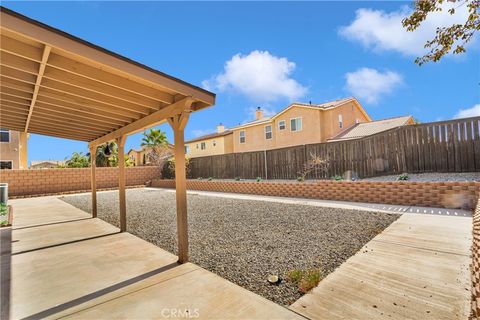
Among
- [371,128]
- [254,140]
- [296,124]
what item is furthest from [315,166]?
[254,140]

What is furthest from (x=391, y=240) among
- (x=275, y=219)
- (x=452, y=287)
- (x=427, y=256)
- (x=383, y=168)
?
(x=383, y=168)

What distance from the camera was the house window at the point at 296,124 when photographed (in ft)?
57.9

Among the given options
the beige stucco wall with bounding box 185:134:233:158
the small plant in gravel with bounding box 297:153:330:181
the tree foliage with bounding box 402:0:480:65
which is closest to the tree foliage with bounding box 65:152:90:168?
the beige stucco wall with bounding box 185:134:233:158

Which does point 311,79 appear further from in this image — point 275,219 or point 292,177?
point 275,219

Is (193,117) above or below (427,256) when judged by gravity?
above

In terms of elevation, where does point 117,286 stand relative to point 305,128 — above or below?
below

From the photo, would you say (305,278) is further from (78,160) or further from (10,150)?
(78,160)

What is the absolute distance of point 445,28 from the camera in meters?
3.48

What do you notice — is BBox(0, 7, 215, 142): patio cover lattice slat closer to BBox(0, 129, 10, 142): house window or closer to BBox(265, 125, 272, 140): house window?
BBox(265, 125, 272, 140): house window

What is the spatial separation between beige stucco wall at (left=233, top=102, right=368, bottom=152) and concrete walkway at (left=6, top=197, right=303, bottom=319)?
1479cm

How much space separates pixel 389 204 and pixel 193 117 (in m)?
6.56

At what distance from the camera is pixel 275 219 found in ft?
19.7

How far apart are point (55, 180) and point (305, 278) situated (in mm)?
17663

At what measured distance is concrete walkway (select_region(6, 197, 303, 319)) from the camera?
2.31 m
